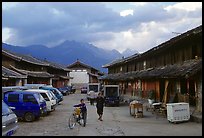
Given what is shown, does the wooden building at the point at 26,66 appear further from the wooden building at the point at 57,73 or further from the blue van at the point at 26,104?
the blue van at the point at 26,104

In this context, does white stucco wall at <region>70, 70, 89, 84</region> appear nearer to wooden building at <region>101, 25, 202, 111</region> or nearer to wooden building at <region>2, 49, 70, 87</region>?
wooden building at <region>2, 49, 70, 87</region>

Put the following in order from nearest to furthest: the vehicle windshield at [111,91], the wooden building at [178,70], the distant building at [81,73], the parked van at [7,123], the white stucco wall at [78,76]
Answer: the parked van at [7,123] < the wooden building at [178,70] < the vehicle windshield at [111,91] < the distant building at [81,73] < the white stucco wall at [78,76]

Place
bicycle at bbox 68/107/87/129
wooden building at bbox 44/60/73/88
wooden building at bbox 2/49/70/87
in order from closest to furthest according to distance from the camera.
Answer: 1. bicycle at bbox 68/107/87/129
2. wooden building at bbox 2/49/70/87
3. wooden building at bbox 44/60/73/88

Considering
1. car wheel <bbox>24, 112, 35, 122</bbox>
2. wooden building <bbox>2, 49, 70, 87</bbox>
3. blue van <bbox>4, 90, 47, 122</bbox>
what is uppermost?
wooden building <bbox>2, 49, 70, 87</bbox>

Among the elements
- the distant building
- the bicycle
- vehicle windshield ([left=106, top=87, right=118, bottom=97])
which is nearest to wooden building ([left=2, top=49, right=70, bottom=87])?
vehicle windshield ([left=106, top=87, right=118, bottom=97])

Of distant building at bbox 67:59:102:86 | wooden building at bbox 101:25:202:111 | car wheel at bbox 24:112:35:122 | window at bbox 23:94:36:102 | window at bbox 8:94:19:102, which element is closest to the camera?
wooden building at bbox 101:25:202:111

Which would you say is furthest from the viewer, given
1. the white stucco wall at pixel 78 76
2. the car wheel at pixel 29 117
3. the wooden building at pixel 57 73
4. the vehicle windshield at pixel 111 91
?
the white stucco wall at pixel 78 76

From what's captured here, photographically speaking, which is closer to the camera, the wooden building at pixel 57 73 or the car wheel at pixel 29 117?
the car wheel at pixel 29 117

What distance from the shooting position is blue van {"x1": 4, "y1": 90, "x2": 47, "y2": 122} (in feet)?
58.6

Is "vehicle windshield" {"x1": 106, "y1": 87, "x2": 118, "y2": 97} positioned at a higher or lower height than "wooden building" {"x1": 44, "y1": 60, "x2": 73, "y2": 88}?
lower

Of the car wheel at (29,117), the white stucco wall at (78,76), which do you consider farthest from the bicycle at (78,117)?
the white stucco wall at (78,76)

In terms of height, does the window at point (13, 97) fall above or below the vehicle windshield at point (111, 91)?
below

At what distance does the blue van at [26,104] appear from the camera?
58.6 feet

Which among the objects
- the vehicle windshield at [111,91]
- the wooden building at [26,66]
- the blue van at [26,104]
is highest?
the wooden building at [26,66]
